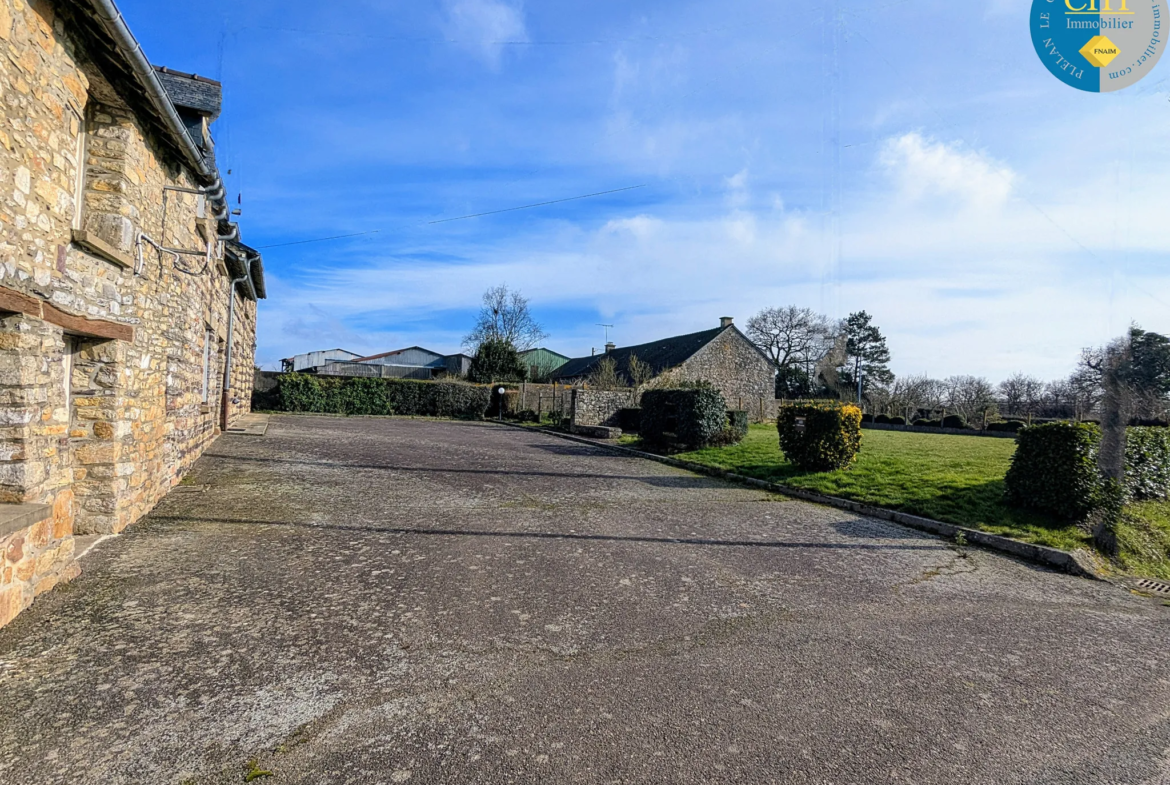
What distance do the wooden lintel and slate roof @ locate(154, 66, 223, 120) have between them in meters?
5.29

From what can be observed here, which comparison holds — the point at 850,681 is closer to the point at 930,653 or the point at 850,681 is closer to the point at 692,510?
the point at 930,653

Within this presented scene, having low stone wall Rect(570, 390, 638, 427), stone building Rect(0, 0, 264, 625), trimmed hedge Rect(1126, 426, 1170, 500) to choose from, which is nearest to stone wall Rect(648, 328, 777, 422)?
low stone wall Rect(570, 390, 638, 427)

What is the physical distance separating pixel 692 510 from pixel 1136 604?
4.22 metres

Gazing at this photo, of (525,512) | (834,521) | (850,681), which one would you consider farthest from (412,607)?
(834,521)

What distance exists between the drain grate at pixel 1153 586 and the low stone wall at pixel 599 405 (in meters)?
16.6

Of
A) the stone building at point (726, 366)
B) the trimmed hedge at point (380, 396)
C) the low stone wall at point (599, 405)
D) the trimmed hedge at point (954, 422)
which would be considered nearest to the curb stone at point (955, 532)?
the low stone wall at point (599, 405)

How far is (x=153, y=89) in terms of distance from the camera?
4.71m

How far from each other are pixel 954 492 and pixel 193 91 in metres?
12.4

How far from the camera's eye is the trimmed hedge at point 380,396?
27.3 meters

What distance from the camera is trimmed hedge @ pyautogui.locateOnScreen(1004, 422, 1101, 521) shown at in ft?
21.2

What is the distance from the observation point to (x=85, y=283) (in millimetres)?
4539

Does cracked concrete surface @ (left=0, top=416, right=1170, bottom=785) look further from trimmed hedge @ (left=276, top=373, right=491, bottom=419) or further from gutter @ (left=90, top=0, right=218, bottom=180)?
trimmed hedge @ (left=276, top=373, right=491, bottom=419)

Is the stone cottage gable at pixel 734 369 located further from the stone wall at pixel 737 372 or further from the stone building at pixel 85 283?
the stone building at pixel 85 283

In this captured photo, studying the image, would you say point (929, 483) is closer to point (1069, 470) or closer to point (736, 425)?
point (1069, 470)
